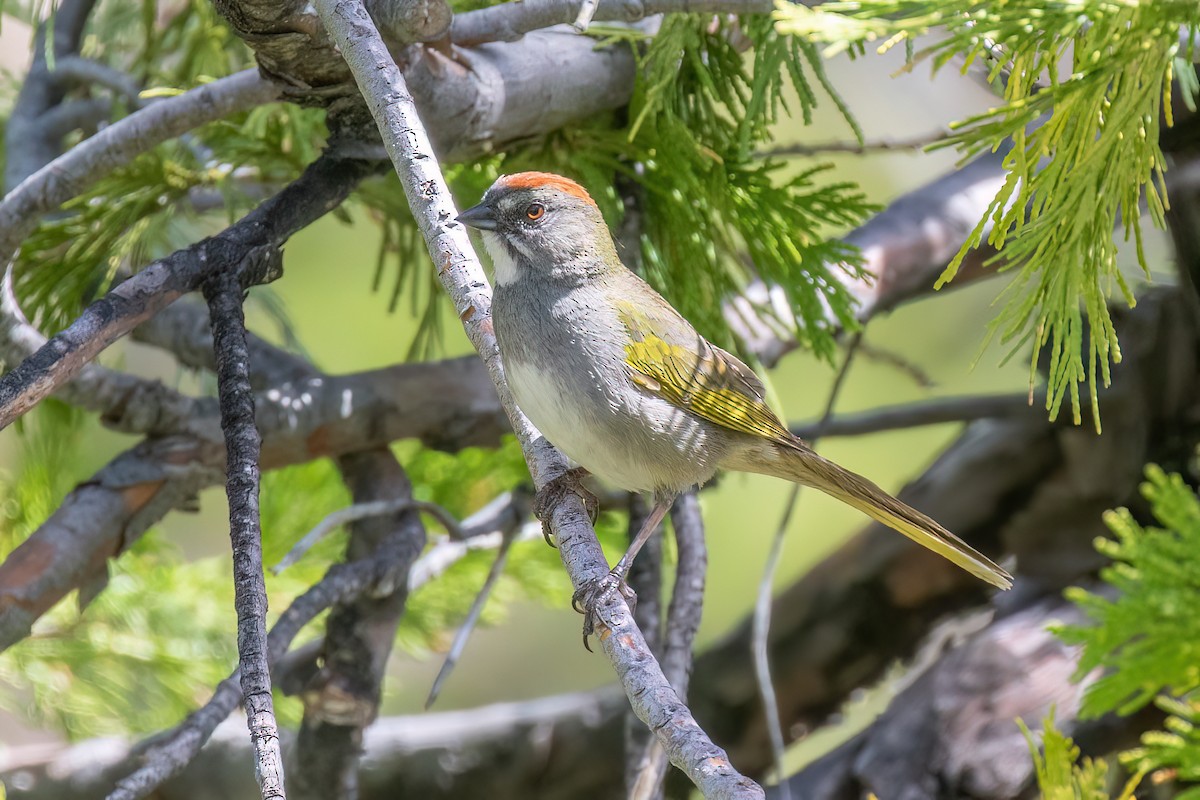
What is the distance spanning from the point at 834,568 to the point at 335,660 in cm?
175

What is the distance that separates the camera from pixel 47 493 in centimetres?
328

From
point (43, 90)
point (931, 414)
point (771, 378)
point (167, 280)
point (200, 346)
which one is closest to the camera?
point (167, 280)

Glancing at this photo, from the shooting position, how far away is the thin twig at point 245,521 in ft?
4.56

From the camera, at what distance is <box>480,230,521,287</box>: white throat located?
2473 millimetres

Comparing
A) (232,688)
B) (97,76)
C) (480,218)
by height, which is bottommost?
(232,688)

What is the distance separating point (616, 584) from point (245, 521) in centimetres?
56

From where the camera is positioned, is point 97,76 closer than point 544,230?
No

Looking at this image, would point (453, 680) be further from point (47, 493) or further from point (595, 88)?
point (595, 88)

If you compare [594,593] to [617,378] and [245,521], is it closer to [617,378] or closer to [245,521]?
[245,521]

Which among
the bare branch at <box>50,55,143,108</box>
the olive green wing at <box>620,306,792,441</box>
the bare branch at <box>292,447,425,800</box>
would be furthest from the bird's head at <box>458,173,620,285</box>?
the bare branch at <box>50,55,143,108</box>

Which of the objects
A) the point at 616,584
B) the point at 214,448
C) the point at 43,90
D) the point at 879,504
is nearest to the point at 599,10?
→ the point at 616,584

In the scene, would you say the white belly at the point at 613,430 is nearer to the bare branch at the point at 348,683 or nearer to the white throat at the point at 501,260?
the white throat at the point at 501,260

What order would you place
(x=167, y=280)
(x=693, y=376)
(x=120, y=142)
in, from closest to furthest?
(x=167, y=280)
(x=120, y=142)
(x=693, y=376)

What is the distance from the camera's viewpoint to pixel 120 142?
2.11 m
